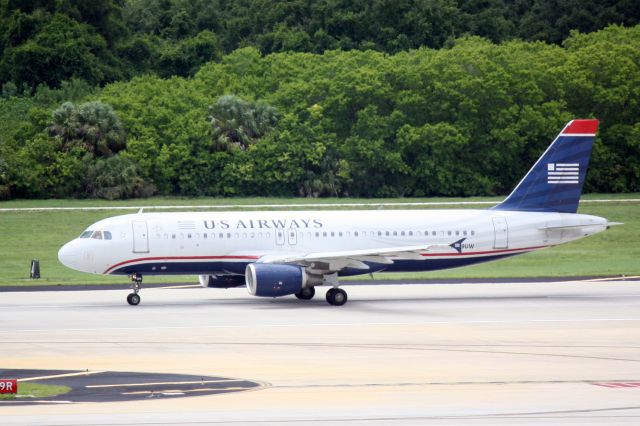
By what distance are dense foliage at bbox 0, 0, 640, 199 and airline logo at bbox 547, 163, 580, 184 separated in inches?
1541

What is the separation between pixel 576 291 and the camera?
1812 inches

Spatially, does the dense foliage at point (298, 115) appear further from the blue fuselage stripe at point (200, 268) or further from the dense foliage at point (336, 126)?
the blue fuselage stripe at point (200, 268)

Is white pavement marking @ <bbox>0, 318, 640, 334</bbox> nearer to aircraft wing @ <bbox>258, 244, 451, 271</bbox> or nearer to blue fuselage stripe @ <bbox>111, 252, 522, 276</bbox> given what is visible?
aircraft wing @ <bbox>258, 244, 451, 271</bbox>

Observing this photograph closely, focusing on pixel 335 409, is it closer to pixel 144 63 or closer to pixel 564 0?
pixel 144 63

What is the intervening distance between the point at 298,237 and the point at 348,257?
3.19 metres

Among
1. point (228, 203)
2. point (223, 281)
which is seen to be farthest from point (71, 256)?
point (228, 203)

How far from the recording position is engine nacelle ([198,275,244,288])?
4353 centimetres

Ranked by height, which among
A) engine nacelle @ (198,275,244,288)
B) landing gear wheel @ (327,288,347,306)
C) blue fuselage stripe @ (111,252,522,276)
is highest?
blue fuselage stripe @ (111,252,522,276)

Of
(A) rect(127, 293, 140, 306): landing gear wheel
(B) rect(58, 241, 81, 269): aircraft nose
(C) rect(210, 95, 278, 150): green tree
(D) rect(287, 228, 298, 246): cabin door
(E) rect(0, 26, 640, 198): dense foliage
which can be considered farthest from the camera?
(C) rect(210, 95, 278, 150): green tree

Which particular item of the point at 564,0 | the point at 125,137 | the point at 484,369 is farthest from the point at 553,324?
the point at 564,0

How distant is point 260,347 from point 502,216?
16753mm

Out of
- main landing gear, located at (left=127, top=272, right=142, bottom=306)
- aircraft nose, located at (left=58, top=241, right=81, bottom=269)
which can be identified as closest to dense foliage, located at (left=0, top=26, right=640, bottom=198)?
main landing gear, located at (left=127, top=272, right=142, bottom=306)

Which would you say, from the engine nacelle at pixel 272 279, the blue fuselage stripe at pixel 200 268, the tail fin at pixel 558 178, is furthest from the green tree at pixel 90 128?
the engine nacelle at pixel 272 279

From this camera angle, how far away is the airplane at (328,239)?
41406mm
